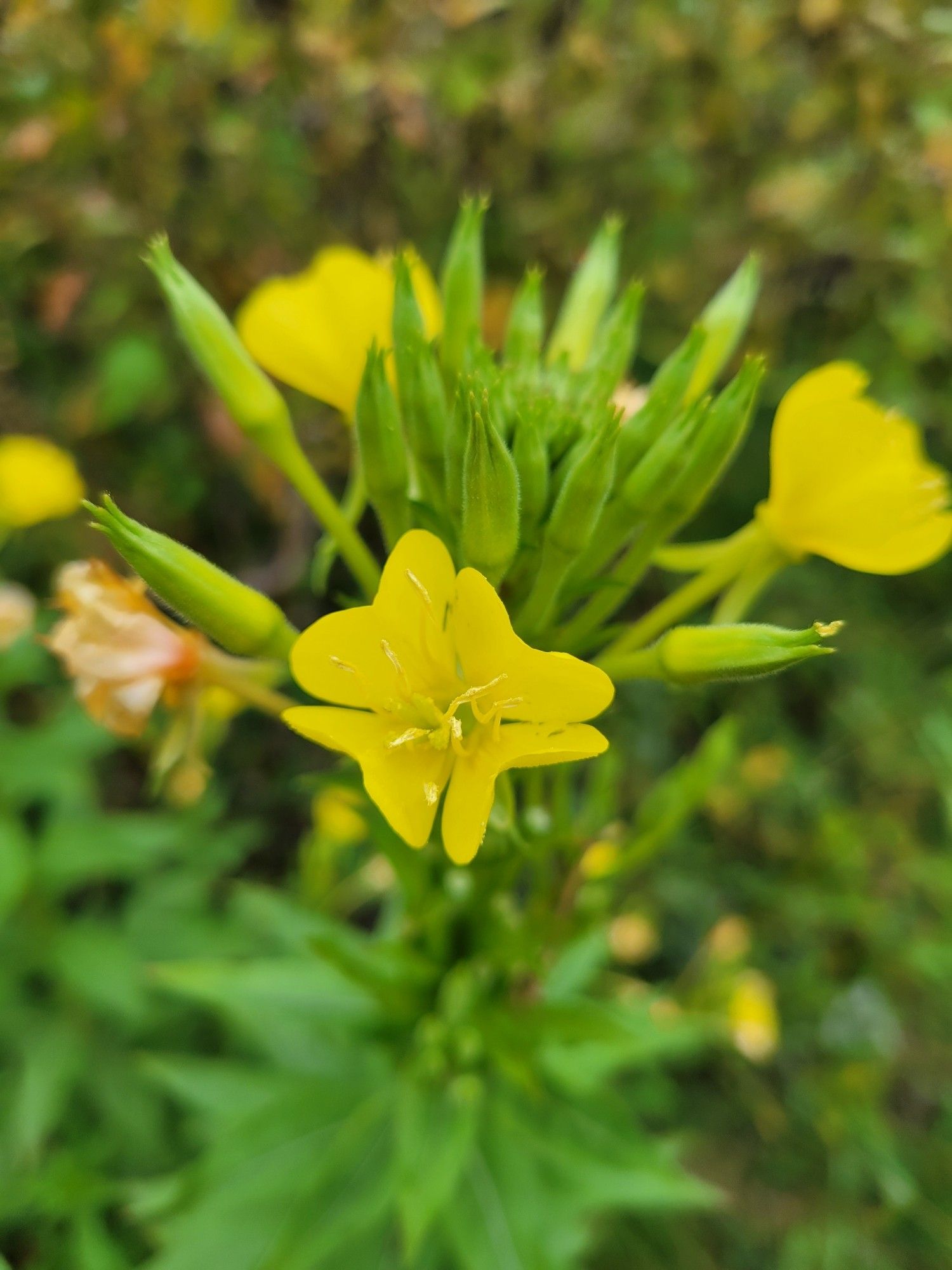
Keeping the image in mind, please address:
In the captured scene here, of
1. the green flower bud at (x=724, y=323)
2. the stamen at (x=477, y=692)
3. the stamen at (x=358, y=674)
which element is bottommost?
the stamen at (x=358, y=674)

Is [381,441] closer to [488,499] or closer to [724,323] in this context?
[488,499]

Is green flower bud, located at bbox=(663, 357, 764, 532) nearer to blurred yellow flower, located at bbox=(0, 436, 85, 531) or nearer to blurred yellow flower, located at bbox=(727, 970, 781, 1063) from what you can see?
blurred yellow flower, located at bbox=(727, 970, 781, 1063)

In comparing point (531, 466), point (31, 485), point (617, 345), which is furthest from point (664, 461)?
point (31, 485)

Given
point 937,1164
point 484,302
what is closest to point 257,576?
point 484,302

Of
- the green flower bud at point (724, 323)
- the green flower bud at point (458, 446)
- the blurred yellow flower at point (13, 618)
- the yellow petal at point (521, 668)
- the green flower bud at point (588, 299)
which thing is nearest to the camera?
the yellow petal at point (521, 668)

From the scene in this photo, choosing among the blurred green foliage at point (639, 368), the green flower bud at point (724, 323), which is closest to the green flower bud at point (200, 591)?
the green flower bud at point (724, 323)

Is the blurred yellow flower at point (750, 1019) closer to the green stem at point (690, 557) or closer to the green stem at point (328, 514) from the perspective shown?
the green stem at point (690, 557)
